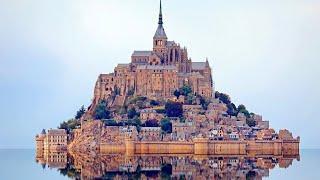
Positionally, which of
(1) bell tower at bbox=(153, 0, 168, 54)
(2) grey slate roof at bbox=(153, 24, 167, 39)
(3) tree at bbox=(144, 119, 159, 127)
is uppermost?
(2) grey slate roof at bbox=(153, 24, 167, 39)

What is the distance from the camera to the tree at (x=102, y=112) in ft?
389

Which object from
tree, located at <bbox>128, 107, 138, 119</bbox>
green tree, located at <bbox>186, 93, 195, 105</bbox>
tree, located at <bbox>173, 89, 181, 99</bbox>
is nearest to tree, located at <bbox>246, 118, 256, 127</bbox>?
green tree, located at <bbox>186, 93, 195, 105</bbox>

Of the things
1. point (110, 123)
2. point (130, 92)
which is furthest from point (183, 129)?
point (130, 92)

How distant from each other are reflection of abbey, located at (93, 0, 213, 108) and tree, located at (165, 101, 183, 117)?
10.3 ft

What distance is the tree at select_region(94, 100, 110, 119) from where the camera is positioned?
4663 inches

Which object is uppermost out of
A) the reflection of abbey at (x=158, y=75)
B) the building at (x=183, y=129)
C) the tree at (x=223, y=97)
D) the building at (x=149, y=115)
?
the reflection of abbey at (x=158, y=75)

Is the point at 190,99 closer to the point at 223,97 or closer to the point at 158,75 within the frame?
the point at 158,75

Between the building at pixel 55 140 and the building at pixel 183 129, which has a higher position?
the building at pixel 183 129

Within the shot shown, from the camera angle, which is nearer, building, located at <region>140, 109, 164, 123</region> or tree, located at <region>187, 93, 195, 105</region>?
building, located at <region>140, 109, 164, 123</region>

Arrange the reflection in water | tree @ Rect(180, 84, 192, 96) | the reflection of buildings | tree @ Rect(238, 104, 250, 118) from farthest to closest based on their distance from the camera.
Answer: tree @ Rect(238, 104, 250, 118)
tree @ Rect(180, 84, 192, 96)
the reflection of buildings
the reflection in water

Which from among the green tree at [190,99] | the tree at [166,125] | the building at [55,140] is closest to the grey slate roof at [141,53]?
the green tree at [190,99]

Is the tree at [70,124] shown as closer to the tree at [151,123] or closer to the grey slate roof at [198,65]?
the tree at [151,123]

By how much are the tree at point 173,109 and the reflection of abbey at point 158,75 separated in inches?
123

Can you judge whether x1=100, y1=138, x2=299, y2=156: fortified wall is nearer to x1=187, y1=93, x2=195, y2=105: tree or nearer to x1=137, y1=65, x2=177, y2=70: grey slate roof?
x1=187, y1=93, x2=195, y2=105: tree
